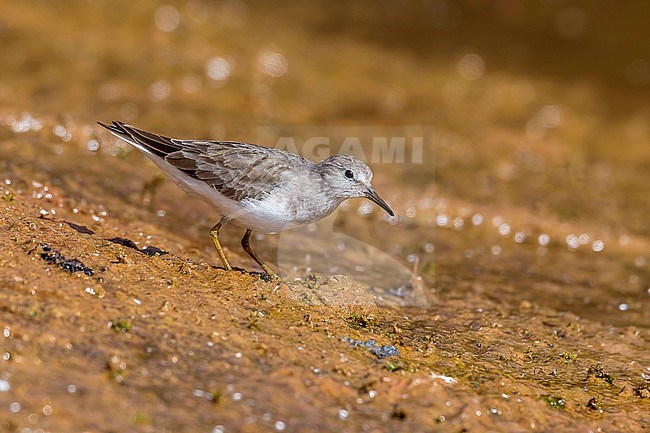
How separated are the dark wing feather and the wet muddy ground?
88 centimetres

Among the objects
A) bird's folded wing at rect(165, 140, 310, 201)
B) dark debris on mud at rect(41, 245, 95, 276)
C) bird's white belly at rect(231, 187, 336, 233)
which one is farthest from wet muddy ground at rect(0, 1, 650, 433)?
bird's folded wing at rect(165, 140, 310, 201)

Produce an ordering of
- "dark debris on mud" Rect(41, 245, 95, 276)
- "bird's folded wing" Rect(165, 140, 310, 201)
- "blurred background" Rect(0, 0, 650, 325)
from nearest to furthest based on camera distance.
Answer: "dark debris on mud" Rect(41, 245, 95, 276) → "bird's folded wing" Rect(165, 140, 310, 201) → "blurred background" Rect(0, 0, 650, 325)

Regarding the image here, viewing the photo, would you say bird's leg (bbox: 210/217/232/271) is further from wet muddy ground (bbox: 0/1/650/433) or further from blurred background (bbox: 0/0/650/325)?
blurred background (bbox: 0/0/650/325)

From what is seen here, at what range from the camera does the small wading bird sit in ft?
26.2

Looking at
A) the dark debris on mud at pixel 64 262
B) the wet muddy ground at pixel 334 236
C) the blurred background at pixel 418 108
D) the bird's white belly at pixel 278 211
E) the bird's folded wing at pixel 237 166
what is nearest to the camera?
the wet muddy ground at pixel 334 236

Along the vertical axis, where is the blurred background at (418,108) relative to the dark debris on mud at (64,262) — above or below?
above

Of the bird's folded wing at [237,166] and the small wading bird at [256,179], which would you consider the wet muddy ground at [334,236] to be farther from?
the bird's folded wing at [237,166]

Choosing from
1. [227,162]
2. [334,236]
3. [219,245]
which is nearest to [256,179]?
[227,162]

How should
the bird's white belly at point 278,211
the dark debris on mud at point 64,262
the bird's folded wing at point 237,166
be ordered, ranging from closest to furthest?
the dark debris on mud at point 64,262
the bird's white belly at point 278,211
the bird's folded wing at point 237,166

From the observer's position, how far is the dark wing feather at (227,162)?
804cm

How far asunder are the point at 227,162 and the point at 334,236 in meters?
2.91

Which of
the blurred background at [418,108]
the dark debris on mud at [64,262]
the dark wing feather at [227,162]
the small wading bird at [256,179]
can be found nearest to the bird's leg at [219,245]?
the small wading bird at [256,179]

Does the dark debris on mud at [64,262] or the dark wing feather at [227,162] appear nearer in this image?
the dark debris on mud at [64,262]

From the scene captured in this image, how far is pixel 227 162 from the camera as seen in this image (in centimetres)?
821
